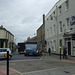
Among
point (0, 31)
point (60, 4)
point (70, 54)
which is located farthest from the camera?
point (0, 31)

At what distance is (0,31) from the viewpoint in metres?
32.8

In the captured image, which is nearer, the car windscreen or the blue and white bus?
the blue and white bus

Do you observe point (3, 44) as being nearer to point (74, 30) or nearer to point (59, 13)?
point (59, 13)

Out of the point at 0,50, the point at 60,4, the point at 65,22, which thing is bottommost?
the point at 0,50

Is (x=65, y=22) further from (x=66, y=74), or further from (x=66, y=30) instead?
(x=66, y=74)

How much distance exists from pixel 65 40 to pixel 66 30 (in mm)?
1779

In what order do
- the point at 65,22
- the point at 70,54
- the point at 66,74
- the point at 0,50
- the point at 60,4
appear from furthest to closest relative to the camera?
the point at 60,4 → the point at 65,22 → the point at 70,54 → the point at 0,50 → the point at 66,74

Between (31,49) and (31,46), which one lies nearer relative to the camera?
(31,49)

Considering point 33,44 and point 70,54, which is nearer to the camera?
point 70,54

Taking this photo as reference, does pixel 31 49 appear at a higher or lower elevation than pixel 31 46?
lower

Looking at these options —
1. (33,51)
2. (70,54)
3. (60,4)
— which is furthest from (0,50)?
(60,4)

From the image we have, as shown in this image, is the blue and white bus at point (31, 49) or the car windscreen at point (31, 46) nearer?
the blue and white bus at point (31, 49)

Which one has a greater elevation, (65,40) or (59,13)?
(59,13)

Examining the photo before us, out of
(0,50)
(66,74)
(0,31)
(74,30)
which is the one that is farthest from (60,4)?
(66,74)
